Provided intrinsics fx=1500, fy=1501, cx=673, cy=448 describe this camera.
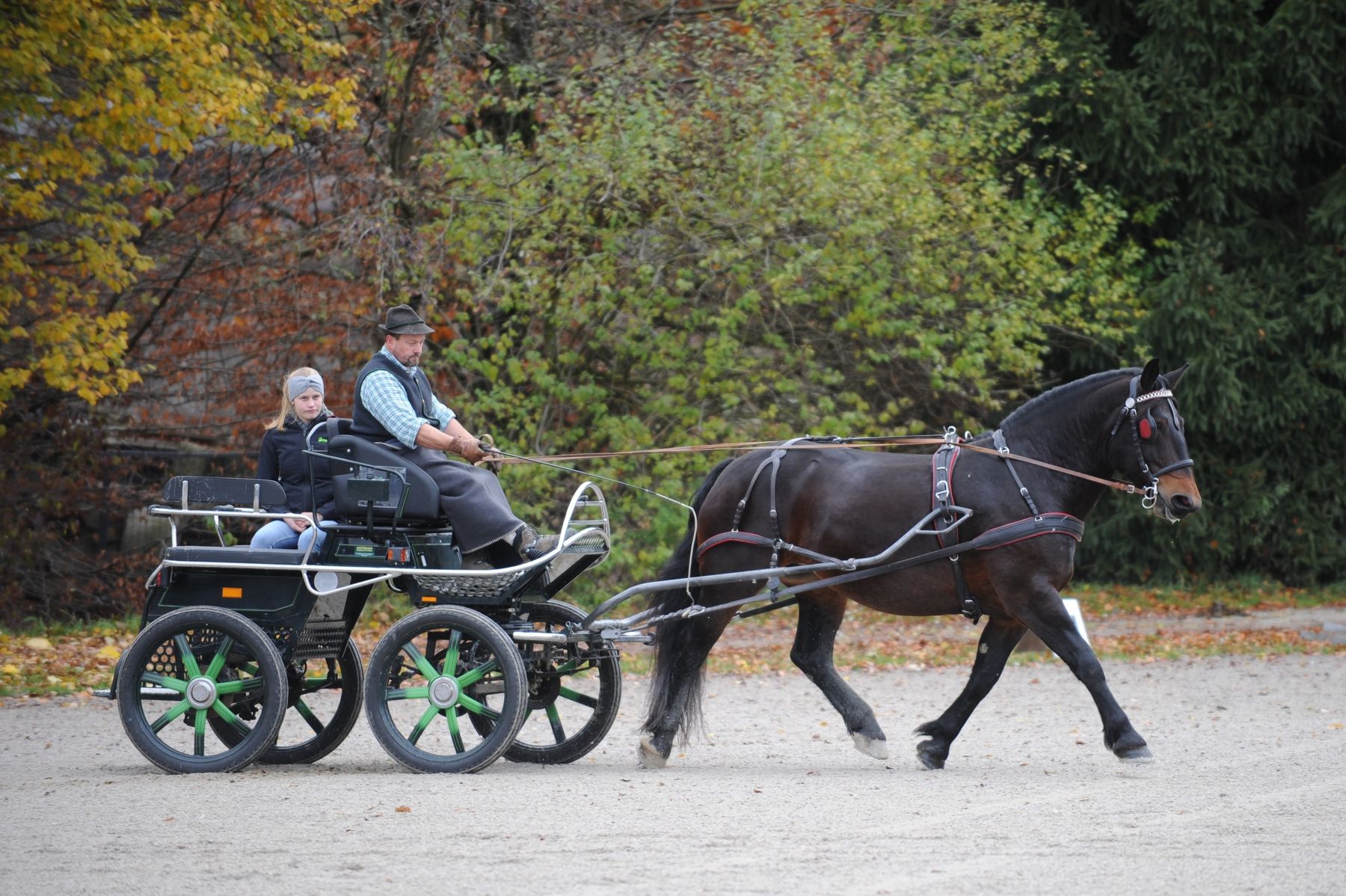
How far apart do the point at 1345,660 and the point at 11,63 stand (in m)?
11.8

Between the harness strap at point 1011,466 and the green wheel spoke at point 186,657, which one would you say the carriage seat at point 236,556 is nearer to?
the green wheel spoke at point 186,657

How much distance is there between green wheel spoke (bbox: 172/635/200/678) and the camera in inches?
279

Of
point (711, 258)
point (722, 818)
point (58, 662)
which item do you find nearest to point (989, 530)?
point (722, 818)

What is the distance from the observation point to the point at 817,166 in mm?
12969

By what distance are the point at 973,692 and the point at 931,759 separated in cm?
39

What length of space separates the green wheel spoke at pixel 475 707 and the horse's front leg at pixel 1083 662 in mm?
2570

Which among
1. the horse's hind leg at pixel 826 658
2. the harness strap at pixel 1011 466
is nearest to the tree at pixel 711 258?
the horse's hind leg at pixel 826 658

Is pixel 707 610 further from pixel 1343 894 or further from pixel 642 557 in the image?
pixel 642 557

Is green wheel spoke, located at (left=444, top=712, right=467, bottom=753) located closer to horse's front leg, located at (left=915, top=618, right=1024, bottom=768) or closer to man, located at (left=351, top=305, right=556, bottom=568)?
man, located at (left=351, top=305, right=556, bottom=568)

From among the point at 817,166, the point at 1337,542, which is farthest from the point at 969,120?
the point at 1337,542

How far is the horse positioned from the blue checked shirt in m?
1.58

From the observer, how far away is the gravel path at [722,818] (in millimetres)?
4910

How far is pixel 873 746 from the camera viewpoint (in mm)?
7461

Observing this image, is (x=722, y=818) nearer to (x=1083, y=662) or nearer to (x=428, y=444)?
(x=1083, y=662)
